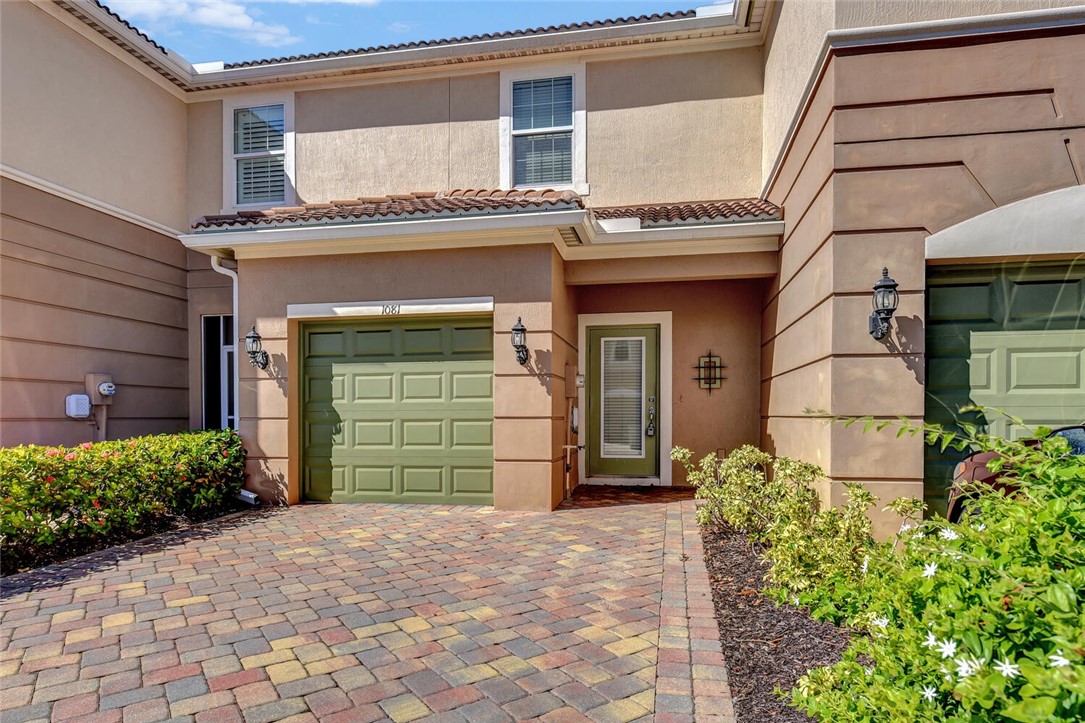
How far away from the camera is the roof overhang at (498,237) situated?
20.8 feet

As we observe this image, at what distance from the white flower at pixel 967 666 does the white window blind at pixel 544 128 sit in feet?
25.6

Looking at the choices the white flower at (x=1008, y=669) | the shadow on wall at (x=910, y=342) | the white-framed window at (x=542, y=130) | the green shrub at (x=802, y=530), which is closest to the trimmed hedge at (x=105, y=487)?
the white-framed window at (x=542, y=130)

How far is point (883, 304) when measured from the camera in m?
4.36

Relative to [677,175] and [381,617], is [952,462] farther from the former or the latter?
[677,175]

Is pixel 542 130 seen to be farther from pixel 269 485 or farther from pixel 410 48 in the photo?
pixel 269 485

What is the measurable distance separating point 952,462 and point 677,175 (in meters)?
5.21

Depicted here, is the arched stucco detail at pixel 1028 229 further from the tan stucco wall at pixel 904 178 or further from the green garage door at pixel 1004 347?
the green garage door at pixel 1004 347

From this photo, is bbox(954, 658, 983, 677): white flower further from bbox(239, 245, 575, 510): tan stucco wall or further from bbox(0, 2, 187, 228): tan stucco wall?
bbox(0, 2, 187, 228): tan stucco wall

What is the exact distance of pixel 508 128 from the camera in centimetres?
842

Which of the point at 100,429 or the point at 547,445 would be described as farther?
the point at 100,429

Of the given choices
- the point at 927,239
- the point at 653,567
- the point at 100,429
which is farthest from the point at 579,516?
the point at 100,429

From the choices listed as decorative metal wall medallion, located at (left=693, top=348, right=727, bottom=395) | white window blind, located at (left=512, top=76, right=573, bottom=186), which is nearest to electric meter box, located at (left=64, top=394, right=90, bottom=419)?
white window blind, located at (left=512, top=76, right=573, bottom=186)

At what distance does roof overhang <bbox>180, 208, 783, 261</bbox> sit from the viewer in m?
6.35

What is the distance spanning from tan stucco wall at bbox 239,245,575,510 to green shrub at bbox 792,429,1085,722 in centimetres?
455
